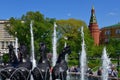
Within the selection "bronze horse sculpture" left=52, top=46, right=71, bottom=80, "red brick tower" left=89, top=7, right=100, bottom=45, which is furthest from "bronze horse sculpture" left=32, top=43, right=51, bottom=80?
"red brick tower" left=89, top=7, right=100, bottom=45

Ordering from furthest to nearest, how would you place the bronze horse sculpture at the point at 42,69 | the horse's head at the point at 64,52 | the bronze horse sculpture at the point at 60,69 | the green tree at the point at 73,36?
the green tree at the point at 73,36, the horse's head at the point at 64,52, the bronze horse sculpture at the point at 60,69, the bronze horse sculpture at the point at 42,69

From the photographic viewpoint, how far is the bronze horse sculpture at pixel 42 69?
53.4 feet

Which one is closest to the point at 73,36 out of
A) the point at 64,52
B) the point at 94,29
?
the point at 94,29

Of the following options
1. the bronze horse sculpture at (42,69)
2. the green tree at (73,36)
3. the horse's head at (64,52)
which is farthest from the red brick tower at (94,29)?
the bronze horse sculpture at (42,69)

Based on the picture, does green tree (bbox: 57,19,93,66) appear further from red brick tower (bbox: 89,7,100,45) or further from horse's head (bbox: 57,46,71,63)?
horse's head (bbox: 57,46,71,63)

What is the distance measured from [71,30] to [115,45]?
357 inches

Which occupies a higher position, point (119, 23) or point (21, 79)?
point (119, 23)

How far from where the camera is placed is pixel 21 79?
16734 mm

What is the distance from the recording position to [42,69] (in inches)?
642

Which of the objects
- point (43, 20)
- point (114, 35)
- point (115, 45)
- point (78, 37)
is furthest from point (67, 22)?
point (114, 35)

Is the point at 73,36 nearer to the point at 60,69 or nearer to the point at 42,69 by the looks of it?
the point at 60,69

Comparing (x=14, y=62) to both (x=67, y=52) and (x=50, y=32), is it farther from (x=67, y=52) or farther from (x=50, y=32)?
(x=50, y=32)

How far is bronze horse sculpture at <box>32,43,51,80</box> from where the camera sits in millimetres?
16281

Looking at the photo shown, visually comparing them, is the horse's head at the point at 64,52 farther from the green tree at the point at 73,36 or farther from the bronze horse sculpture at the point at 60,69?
the green tree at the point at 73,36
